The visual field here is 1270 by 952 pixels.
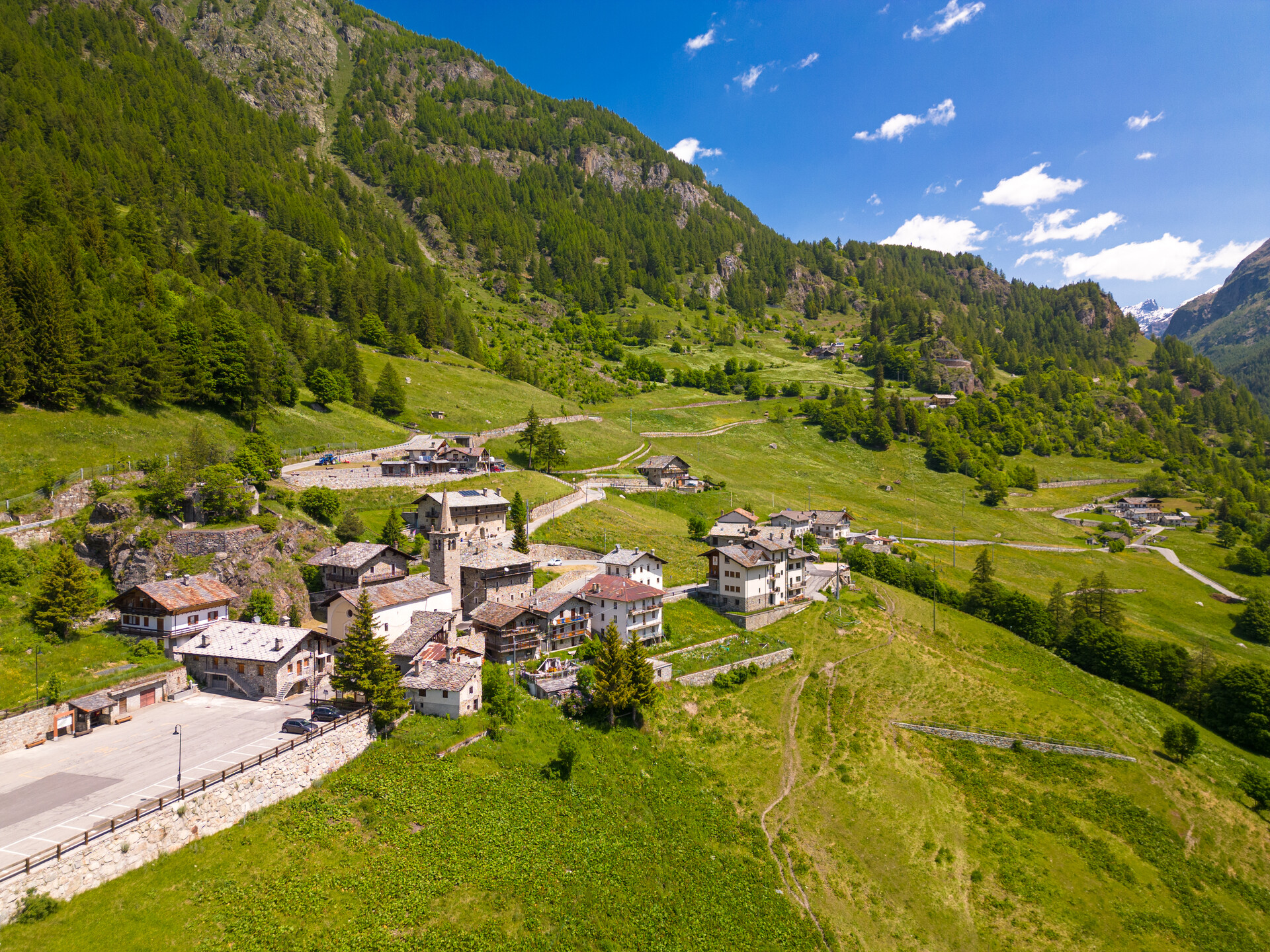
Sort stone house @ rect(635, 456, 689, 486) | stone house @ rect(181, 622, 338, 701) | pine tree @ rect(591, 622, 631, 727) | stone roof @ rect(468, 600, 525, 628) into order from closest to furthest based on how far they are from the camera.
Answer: stone house @ rect(181, 622, 338, 701)
pine tree @ rect(591, 622, 631, 727)
stone roof @ rect(468, 600, 525, 628)
stone house @ rect(635, 456, 689, 486)

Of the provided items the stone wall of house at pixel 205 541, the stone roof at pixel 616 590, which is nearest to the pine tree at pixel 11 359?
the stone wall of house at pixel 205 541

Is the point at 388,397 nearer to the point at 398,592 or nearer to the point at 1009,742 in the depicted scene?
the point at 398,592

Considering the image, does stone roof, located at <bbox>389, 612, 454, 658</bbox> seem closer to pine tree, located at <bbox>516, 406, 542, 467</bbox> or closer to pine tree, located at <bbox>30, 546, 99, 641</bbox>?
pine tree, located at <bbox>30, 546, 99, 641</bbox>

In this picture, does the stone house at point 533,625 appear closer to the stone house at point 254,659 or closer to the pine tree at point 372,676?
the pine tree at point 372,676

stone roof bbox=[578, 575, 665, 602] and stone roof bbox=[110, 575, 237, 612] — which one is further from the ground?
stone roof bbox=[110, 575, 237, 612]

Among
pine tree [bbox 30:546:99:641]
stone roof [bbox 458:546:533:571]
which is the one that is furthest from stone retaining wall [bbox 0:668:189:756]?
stone roof [bbox 458:546:533:571]

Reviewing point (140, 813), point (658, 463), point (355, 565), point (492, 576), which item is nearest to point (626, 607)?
point (492, 576)

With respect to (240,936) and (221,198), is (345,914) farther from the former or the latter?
(221,198)
